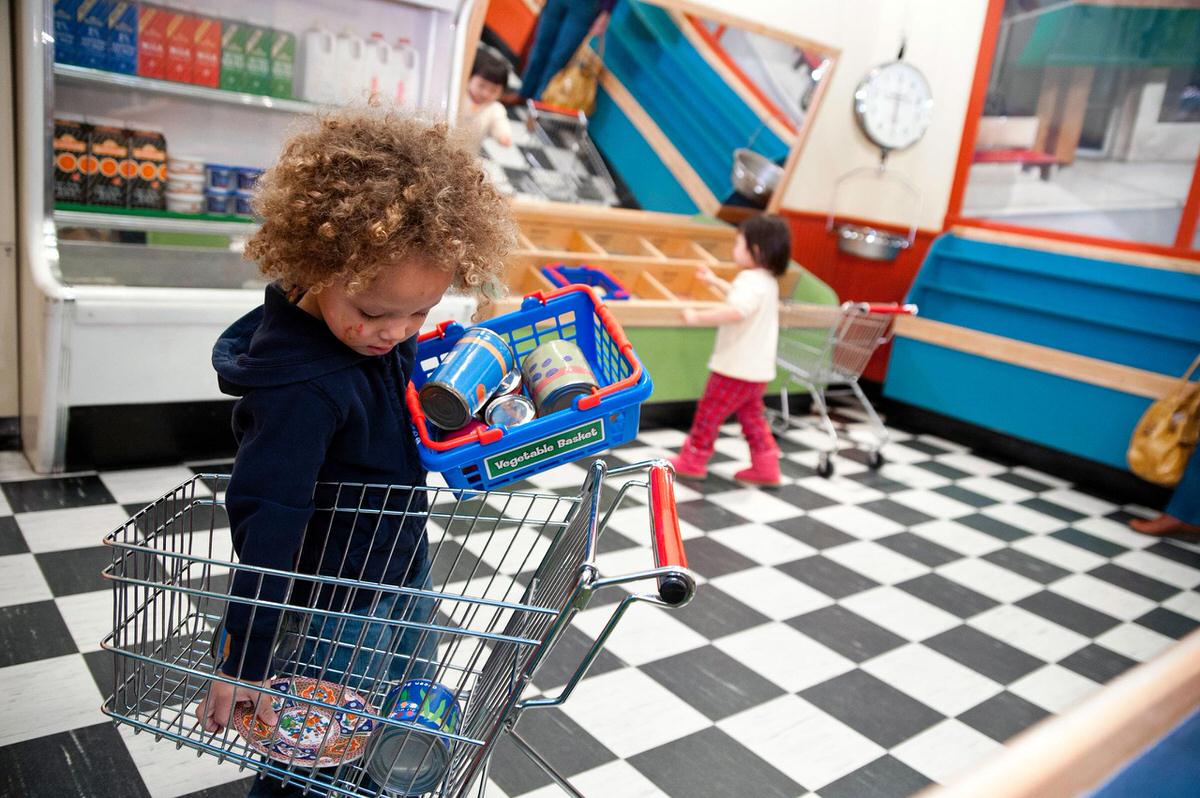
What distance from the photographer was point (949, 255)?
5434mm

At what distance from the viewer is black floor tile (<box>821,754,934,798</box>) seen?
2080mm

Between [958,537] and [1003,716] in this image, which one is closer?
[1003,716]

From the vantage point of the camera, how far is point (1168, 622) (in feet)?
10.9

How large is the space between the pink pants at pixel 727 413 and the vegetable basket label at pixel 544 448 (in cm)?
267

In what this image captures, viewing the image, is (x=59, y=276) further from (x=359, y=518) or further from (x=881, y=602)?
(x=881, y=602)

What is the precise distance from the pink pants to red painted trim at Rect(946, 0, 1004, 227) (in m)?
2.44

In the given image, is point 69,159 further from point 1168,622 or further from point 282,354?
point 1168,622

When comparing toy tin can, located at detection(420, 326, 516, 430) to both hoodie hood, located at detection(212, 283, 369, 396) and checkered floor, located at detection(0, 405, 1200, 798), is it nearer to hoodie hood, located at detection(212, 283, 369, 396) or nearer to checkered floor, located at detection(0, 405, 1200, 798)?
hoodie hood, located at detection(212, 283, 369, 396)

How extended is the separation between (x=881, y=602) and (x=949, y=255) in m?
3.01

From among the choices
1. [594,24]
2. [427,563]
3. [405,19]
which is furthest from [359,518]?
[594,24]

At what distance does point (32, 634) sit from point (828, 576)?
2424 mm

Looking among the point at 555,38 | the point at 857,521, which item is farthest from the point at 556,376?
the point at 555,38

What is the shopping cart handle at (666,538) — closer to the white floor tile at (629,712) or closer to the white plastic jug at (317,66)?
the white floor tile at (629,712)

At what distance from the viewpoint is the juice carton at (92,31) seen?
2988mm
